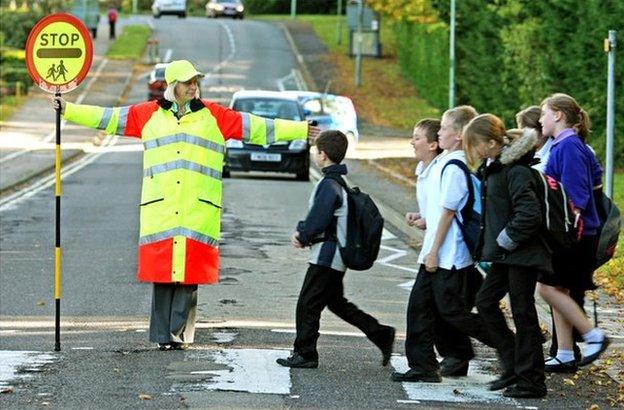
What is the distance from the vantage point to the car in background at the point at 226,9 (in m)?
93.3

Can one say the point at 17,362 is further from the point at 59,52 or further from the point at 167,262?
the point at 59,52

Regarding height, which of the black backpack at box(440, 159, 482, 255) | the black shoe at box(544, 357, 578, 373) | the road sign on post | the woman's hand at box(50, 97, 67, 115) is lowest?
the black shoe at box(544, 357, 578, 373)

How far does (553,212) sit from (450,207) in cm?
62

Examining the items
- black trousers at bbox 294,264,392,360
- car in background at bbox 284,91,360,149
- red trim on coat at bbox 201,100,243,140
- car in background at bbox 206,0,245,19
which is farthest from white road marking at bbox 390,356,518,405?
car in background at bbox 206,0,245,19

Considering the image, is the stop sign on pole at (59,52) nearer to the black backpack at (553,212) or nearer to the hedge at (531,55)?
the black backpack at (553,212)

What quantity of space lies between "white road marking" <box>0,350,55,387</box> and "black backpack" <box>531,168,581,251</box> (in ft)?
10.7

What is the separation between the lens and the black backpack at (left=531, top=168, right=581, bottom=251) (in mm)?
9930

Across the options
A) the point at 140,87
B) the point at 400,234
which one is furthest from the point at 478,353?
the point at 140,87

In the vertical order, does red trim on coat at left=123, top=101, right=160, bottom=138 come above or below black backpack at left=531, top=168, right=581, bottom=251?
above

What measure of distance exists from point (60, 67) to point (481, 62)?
3079 cm

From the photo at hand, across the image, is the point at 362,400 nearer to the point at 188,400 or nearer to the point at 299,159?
the point at 188,400

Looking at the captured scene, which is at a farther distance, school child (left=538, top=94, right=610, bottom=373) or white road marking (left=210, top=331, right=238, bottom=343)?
white road marking (left=210, top=331, right=238, bottom=343)

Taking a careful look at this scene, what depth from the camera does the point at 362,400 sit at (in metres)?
9.51

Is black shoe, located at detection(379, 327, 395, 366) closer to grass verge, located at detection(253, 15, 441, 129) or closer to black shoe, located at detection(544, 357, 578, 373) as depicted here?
black shoe, located at detection(544, 357, 578, 373)
